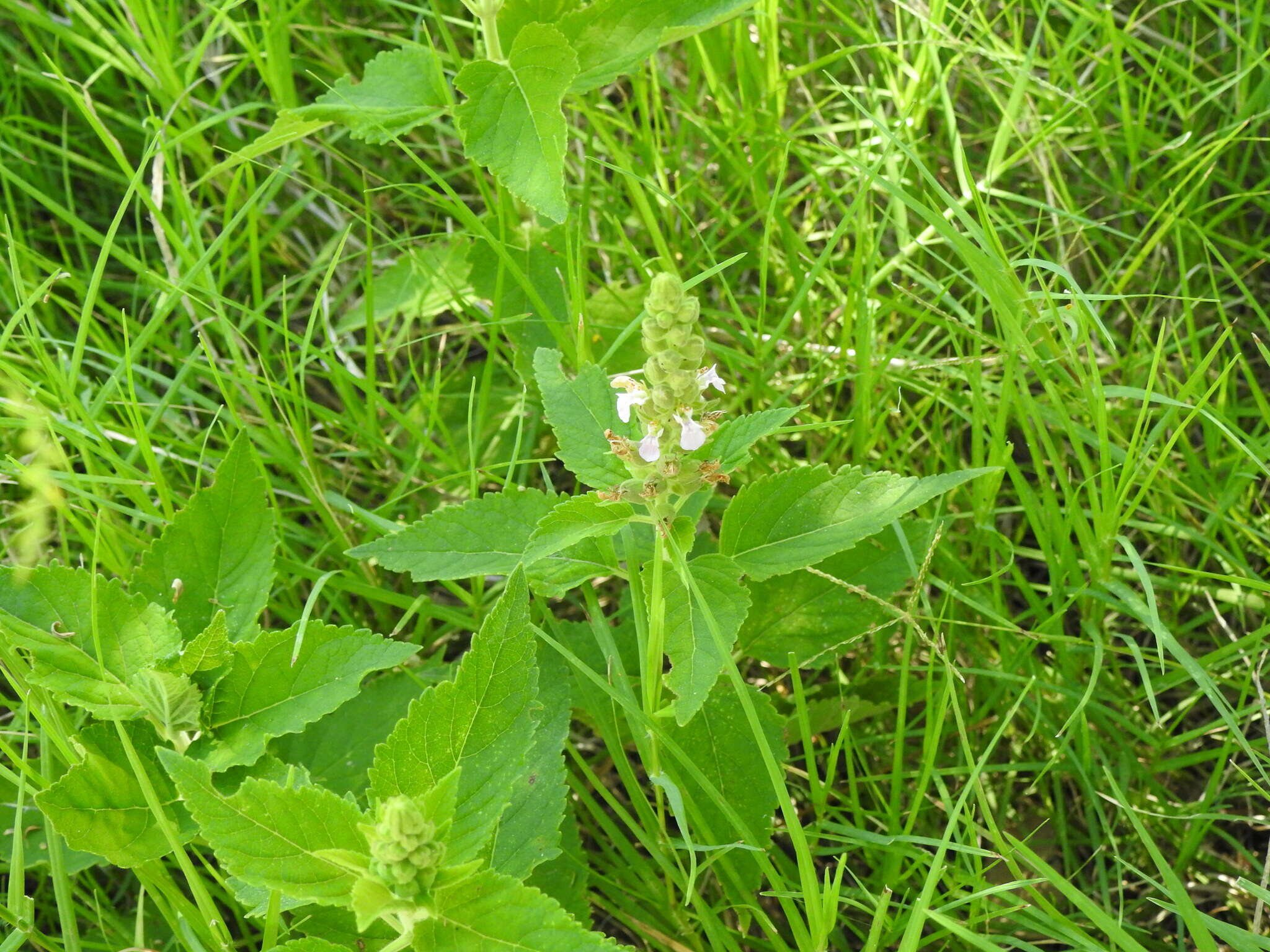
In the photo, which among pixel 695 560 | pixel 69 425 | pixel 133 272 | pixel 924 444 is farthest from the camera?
pixel 133 272

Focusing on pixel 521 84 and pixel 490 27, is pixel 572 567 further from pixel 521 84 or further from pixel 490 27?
pixel 490 27

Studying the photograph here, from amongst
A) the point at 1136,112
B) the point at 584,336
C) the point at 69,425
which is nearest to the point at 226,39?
the point at 69,425

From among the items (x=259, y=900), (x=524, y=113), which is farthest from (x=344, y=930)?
(x=524, y=113)

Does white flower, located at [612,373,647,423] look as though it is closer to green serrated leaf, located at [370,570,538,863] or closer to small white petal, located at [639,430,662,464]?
small white petal, located at [639,430,662,464]

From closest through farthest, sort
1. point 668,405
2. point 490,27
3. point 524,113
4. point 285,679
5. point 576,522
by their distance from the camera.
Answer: point 668,405 < point 576,522 < point 285,679 < point 524,113 < point 490,27

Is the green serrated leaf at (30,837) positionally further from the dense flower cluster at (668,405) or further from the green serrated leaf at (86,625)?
the dense flower cluster at (668,405)

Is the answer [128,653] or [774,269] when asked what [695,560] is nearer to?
[128,653]

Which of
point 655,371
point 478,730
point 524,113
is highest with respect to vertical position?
point 524,113
